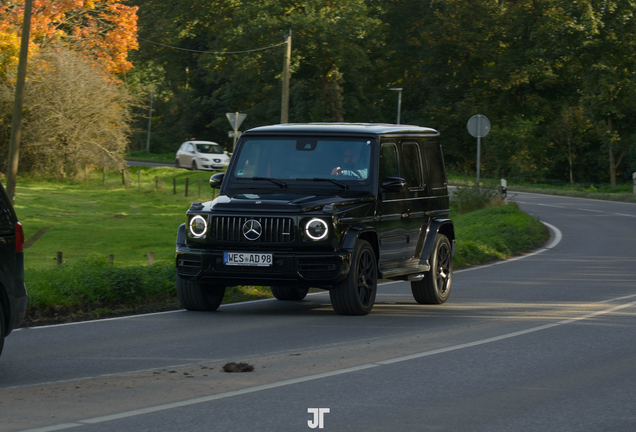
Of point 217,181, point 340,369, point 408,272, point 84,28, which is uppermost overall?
point 84,28

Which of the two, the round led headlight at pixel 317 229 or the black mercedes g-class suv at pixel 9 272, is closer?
the black mercedes g-class suv at pixel 9 272

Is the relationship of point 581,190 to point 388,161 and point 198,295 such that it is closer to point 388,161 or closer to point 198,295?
point 388,161

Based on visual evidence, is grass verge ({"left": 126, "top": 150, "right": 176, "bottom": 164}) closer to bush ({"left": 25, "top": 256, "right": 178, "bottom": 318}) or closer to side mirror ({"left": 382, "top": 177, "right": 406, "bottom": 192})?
bush ({"left": 25, "top": 256, "right": 178, "bottom": 318})

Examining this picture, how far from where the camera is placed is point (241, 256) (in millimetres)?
10016

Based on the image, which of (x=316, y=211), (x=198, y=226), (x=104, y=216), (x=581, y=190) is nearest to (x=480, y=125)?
(x=104, y=216)

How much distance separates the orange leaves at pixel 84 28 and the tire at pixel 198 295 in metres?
29.1

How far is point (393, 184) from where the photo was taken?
10844mm

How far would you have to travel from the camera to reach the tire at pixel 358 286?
10172 mm

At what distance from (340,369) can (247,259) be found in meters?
2.86

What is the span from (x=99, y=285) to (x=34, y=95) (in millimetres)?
28448

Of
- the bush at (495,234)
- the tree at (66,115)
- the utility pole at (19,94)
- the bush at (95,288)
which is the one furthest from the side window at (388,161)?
the tree at (66,115)

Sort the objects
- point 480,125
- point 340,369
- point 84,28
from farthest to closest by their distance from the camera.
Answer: point 84,28, point 480,125, point 340,369

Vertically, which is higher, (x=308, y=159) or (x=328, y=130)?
(x=328, y=130)

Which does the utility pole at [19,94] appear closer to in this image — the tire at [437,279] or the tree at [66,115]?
the tire at [437,279]
